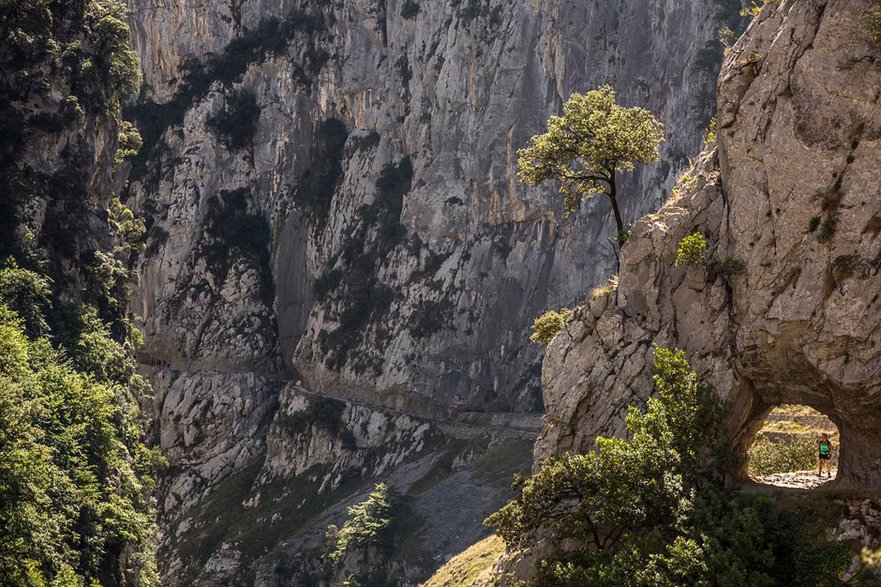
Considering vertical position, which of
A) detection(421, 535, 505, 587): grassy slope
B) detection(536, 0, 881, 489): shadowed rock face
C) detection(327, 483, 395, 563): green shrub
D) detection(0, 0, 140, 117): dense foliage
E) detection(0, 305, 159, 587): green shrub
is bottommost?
detection(327, 483, 395, 563): green shrub

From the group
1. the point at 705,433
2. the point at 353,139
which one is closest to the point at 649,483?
the point at 705,433

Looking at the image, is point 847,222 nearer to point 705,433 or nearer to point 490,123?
point 705,433

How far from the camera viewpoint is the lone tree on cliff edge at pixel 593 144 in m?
33.6

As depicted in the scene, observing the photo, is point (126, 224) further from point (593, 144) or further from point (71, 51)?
point (593, 144)

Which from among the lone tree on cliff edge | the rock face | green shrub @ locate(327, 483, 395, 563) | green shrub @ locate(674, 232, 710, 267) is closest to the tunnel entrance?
green shrub @ locate(674, 232, 710, 267)

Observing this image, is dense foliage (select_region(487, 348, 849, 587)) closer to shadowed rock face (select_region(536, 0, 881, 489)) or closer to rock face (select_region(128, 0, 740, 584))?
shadowed rock face (select_region(536, 0, 881, 489))

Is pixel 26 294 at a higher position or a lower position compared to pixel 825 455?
higher

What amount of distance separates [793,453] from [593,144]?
12.8m

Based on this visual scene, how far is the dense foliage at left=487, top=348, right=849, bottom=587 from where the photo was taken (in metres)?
22.5

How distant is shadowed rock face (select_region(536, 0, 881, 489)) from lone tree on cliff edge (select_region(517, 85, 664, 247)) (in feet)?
10.5

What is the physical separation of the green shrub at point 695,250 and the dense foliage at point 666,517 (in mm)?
3326

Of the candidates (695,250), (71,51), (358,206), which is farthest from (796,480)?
(358,206)

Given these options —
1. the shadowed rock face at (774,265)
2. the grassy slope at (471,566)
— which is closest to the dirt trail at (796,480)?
the shadowed rock face at (774,265)

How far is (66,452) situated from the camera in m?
44.8
